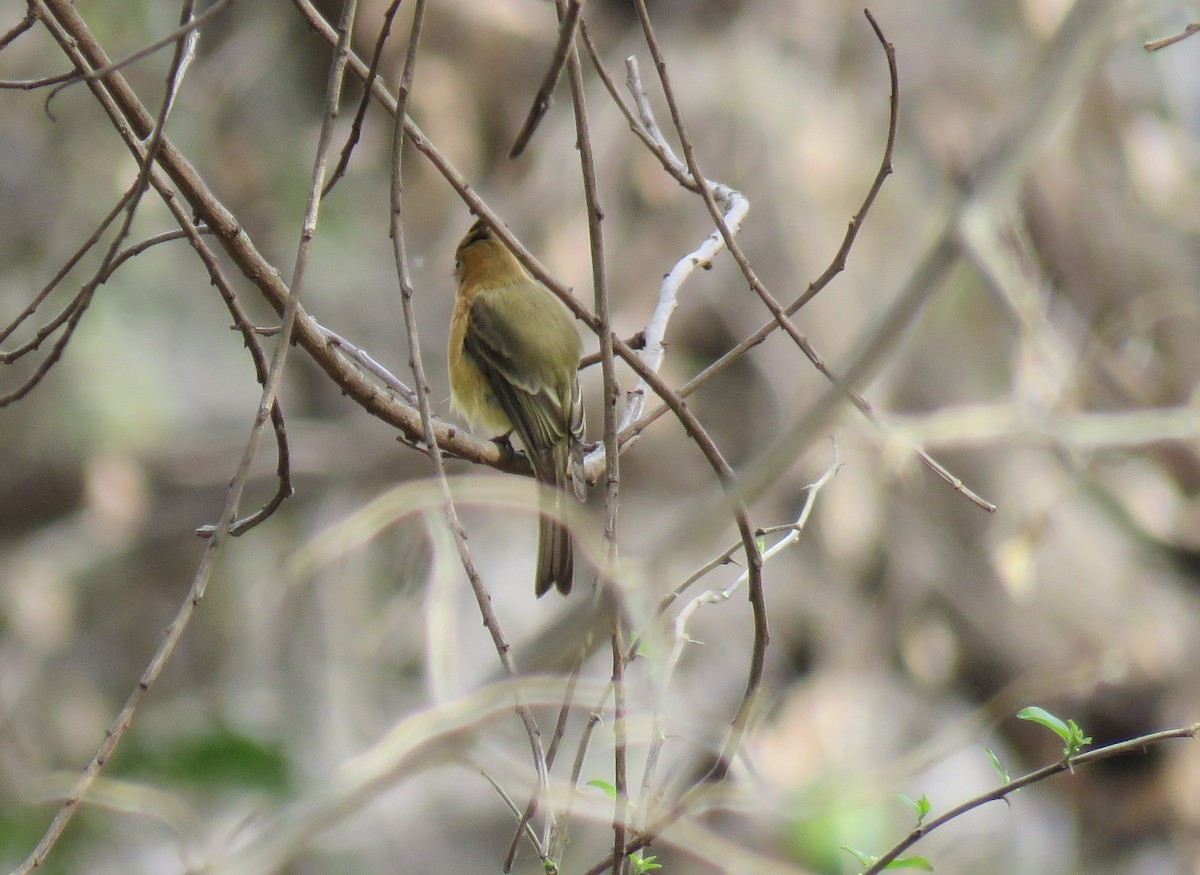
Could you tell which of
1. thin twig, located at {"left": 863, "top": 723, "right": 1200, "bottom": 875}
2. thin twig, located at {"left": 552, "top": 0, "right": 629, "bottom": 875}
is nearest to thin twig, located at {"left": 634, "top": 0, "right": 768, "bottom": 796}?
thin twig, located at {"left": 552, "top": 0, "right": 629, "bottom": 875}

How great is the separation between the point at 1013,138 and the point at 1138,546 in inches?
370

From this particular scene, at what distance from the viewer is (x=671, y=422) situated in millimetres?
8867

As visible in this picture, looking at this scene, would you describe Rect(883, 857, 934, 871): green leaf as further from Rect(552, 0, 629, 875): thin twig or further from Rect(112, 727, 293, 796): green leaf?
Rect(112, 727, 293, 796): green leaf

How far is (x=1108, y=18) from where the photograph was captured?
94 cm

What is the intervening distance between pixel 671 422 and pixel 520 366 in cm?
395

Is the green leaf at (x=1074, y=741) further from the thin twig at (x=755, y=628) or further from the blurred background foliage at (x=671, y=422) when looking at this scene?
the blurred background foliage at (x=671, y=422)

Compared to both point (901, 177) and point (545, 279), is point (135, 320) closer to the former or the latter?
point (901, 177)

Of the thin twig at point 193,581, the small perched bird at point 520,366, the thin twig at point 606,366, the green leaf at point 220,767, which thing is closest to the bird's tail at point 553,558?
the small perched bird at point 520,366

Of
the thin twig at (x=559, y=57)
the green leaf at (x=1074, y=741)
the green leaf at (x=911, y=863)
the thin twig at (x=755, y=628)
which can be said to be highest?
the thin twig at (x=559, y=57)

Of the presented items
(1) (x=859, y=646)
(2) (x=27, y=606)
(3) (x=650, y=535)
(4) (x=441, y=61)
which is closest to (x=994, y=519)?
(1) (x=859, y=646)

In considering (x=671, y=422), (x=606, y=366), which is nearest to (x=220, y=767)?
(x=606, y=366)

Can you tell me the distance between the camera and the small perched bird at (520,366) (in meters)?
4.33

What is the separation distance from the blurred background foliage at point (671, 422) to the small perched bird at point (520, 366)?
2.01 meters

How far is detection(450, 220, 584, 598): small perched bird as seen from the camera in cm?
433
